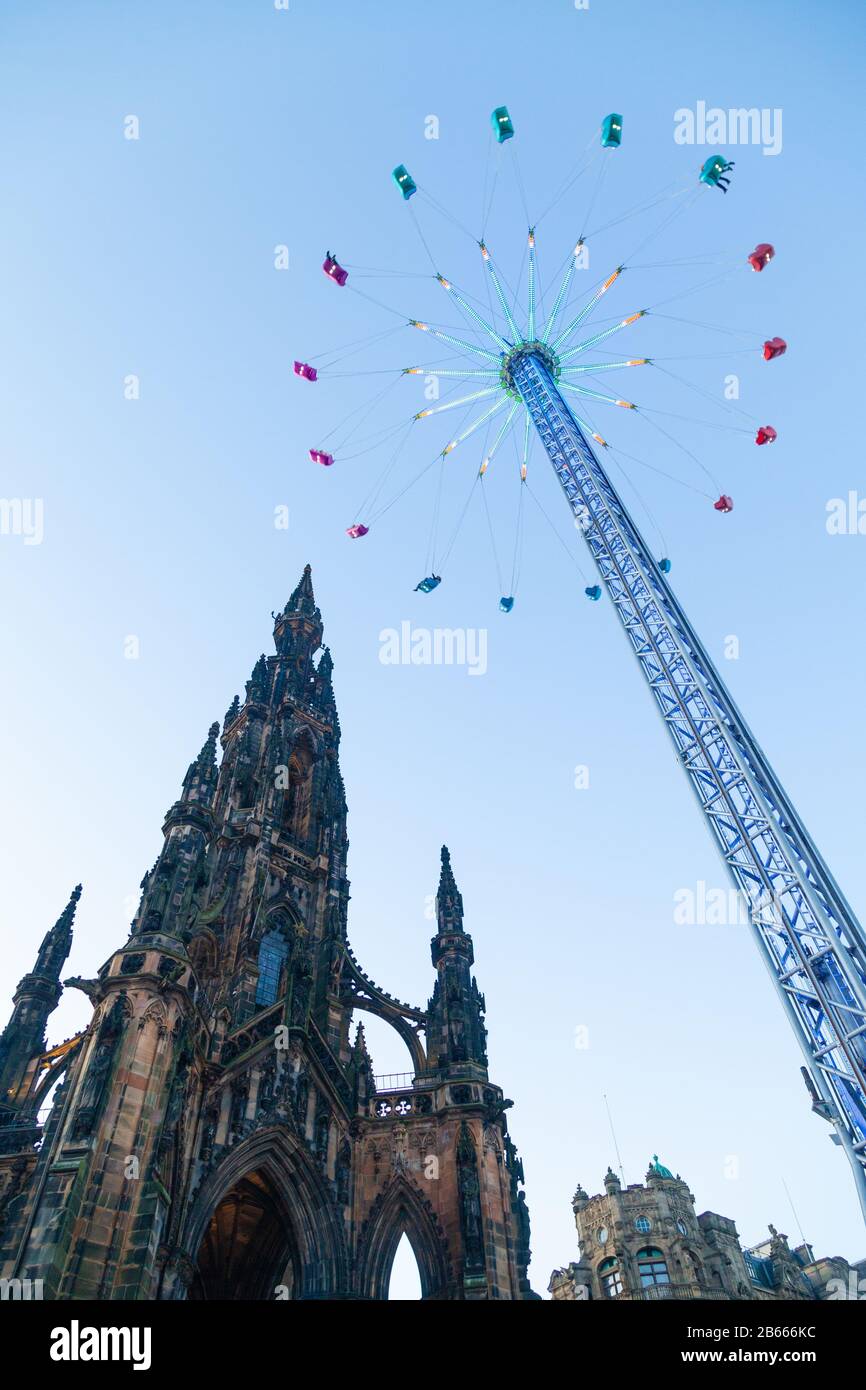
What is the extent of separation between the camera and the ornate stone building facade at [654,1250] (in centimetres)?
3959

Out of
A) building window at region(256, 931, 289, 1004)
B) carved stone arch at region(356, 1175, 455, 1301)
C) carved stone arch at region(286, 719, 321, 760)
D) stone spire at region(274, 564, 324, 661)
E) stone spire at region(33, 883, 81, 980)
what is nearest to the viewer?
carved stone arch at region(356, 1175, 455, 1301)

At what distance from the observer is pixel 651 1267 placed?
132 feet

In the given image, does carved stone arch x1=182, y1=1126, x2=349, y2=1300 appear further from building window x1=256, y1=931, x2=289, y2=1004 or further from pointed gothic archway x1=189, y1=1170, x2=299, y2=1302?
building window x1=256, y1=931, x2=289, y2=1004

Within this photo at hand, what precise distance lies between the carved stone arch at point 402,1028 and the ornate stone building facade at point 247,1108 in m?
0.07

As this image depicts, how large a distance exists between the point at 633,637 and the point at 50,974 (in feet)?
88.9

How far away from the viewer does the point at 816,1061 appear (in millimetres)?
15602

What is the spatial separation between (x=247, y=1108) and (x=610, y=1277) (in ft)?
83.7

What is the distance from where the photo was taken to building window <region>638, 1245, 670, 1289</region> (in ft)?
130

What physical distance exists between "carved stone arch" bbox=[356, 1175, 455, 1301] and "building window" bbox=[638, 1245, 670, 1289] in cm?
1981

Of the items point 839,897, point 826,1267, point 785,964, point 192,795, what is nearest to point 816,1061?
point 785,964

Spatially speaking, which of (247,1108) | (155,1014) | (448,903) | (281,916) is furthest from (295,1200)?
(448,903)

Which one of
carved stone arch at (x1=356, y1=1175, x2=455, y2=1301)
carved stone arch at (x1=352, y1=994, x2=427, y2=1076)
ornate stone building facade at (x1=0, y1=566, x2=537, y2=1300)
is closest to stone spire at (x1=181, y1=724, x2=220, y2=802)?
ornate stone building facade at (x1=0, y1=566, x2=537, y2=1300)
